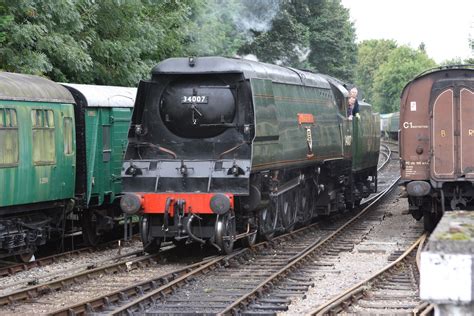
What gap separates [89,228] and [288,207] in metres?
3.73

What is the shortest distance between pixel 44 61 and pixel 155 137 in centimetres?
390

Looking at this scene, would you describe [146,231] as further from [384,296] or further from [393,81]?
[393,81]

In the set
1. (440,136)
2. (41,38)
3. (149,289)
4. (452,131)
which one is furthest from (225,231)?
(41,38)

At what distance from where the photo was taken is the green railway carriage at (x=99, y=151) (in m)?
14.3

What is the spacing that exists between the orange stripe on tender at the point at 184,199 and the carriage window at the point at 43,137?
181cm

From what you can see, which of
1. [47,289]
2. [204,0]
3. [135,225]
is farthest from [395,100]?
[47,289]

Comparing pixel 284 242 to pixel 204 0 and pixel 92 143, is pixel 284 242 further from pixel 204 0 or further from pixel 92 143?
pixel 204 0

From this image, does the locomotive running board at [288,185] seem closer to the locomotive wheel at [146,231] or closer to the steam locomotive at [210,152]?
the steam locomotive at [210,152]

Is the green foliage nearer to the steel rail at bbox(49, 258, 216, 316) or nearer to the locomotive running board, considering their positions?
the locomotive running board

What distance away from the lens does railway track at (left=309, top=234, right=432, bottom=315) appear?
8734mm

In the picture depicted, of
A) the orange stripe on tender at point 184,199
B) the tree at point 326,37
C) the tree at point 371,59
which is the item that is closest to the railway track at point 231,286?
the orange stripe on tender at point 184,199

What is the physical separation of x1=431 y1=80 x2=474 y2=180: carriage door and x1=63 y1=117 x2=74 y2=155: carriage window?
6433 mm

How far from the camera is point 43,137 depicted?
42.3 ft

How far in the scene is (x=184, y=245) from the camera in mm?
14383
